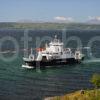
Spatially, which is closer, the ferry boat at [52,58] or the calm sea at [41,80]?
the calm sea at [41,80]

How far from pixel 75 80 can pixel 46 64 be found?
73.8 feet

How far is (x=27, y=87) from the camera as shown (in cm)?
7019

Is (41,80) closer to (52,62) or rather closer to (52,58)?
(52,62)

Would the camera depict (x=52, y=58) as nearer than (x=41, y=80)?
No

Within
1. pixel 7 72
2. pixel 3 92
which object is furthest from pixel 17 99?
pixel 7 72

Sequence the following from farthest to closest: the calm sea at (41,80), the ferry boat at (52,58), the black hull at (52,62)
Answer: the ferry boat at (52,58) → the black hull at (52,62) → the calm sea at (41,80)

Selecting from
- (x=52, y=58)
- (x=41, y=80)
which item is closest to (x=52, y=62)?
(x=52, y=58)

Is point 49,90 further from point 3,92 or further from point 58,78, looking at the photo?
point 58,78

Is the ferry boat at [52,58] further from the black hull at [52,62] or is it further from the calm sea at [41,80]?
the calm sea at [41,80]

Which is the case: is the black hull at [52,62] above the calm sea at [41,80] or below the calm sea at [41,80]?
above

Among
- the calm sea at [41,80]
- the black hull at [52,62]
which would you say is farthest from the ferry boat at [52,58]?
the calm sea at [41,80]

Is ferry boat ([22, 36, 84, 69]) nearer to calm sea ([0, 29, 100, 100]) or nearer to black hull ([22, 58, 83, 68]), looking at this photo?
black hull ([22, 58, 83, 68])

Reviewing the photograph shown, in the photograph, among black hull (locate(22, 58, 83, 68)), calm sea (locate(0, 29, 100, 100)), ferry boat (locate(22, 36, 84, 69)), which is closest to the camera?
calm sea (locate(0, 29, 100, 100))

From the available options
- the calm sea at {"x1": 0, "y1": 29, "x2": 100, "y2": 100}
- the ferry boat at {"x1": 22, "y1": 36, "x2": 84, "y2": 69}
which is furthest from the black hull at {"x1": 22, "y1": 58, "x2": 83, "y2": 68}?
the calm sea at {"x1": 0, "y1": 29, "x2": 100, "y2": 100}
